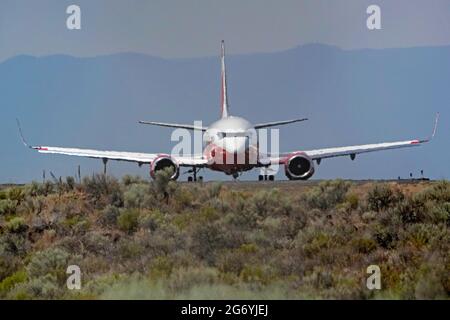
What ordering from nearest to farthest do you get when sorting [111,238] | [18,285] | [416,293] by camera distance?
1. [416,293]
2. [18,285]
3. [111,238]

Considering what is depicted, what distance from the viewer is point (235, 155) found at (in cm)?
4184

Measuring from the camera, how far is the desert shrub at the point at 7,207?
26.8 metres

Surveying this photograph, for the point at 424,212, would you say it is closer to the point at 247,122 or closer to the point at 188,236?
the point at 188,236

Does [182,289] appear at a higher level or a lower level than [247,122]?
lower

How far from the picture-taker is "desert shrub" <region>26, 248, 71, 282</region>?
63.3ft

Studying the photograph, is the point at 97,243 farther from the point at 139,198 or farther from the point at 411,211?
the point at 411,211

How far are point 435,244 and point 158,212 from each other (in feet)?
25.8

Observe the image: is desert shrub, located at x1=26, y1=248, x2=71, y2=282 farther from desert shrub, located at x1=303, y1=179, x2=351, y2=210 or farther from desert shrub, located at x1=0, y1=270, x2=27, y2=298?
desert shrub, located at x1=303, y1=179, x2=351, y2=210

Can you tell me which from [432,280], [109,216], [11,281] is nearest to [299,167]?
[109,216]

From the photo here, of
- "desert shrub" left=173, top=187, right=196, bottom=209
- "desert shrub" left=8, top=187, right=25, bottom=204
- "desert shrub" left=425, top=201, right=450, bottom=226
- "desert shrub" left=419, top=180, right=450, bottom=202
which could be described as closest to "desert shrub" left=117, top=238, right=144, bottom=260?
"desert shrub" left=173, top=187, right=196, bottom=209

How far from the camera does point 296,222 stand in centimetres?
2220

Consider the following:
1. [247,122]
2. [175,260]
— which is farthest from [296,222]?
[247,122]

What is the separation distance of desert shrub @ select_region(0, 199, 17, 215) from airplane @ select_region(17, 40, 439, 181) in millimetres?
11635

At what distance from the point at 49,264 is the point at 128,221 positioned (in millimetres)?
3678
